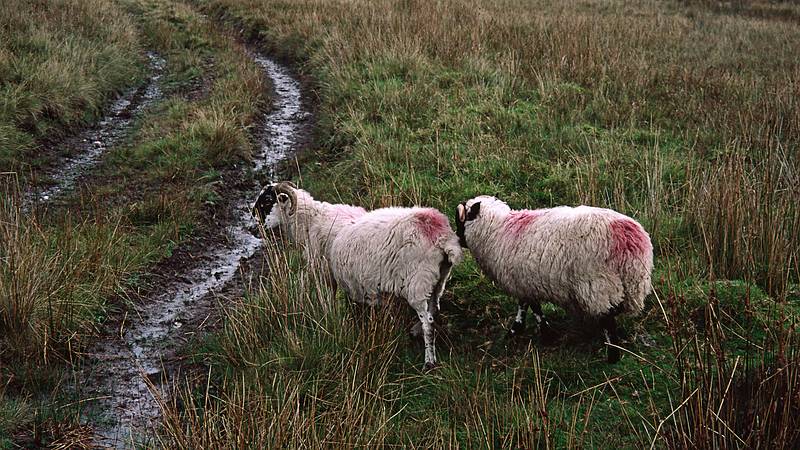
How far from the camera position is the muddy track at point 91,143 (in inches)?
344

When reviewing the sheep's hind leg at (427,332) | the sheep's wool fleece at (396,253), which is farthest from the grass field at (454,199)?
the sheep's wool fleece at (396,253)

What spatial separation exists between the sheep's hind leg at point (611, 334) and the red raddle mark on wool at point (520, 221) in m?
0.89

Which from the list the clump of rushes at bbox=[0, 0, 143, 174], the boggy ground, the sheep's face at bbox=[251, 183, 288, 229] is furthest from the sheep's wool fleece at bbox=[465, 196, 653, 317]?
the clump of rushes at bbox=[0, 0, 143, 174]

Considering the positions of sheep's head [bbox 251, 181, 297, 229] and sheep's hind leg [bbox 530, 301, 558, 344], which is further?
sheep's head [bbox 251, 181, 297, 229]

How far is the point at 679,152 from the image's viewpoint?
8.31 m

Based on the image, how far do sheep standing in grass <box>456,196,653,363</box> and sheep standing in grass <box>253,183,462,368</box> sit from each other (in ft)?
1.51

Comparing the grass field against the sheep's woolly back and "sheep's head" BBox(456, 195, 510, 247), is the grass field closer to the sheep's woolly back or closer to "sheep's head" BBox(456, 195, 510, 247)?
the sheep's woolly back

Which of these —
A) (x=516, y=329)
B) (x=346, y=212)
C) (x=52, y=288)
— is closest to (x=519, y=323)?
(x=516, y=329)

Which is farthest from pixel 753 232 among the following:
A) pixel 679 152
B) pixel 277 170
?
pixel 277 170

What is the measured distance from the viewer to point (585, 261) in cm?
440

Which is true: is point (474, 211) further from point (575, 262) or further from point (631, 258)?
point (631, 258)

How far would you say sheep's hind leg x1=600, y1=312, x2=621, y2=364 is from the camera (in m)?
4.46

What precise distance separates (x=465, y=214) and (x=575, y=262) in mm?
1199

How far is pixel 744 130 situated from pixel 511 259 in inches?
190
